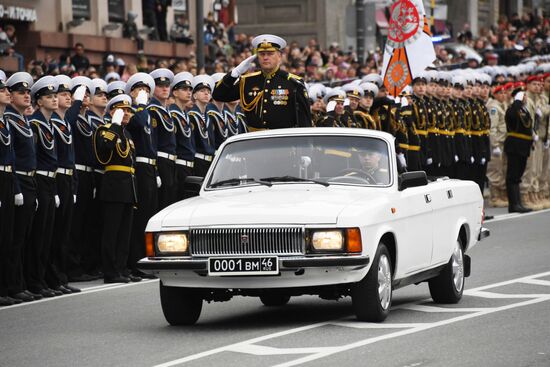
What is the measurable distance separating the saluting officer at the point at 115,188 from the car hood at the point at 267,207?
4.20m

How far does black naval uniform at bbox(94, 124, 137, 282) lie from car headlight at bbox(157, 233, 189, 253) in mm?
4786

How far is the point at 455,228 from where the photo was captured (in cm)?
1431

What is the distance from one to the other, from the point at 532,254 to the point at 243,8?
43611mm

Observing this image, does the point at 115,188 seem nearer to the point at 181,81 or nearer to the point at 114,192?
the point at 114,192

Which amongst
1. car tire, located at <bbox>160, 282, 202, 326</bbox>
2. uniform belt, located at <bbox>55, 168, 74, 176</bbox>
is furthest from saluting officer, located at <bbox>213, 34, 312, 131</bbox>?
car tire, located at <bbox>160, 282, 202, 326</bbox>

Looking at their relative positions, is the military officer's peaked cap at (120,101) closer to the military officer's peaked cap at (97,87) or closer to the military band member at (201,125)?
the military officer's peaked cap at (97,87)

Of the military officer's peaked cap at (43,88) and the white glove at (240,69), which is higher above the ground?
the white glove at (240,69)

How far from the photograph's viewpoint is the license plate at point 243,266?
1200 cm

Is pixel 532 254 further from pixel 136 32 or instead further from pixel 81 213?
pixel 136 32

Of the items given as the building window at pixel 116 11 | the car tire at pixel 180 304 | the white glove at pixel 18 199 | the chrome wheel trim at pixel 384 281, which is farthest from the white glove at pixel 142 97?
the building window at pixel 116 11

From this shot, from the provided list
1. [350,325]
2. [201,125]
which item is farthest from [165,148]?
[350,325]

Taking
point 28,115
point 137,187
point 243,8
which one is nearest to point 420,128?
point 137,187

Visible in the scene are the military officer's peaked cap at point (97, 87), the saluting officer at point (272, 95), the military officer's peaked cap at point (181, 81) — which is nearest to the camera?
the saluting officer at point (272, 95)

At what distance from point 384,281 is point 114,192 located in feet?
17.7
